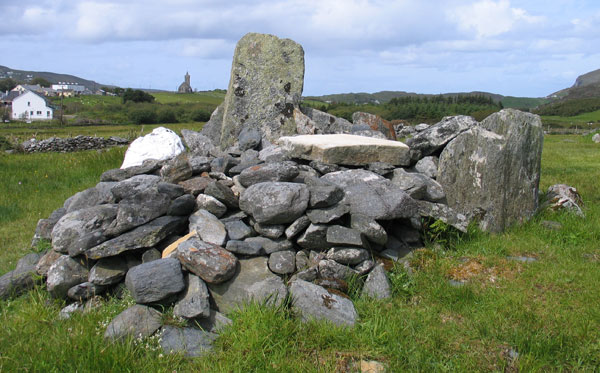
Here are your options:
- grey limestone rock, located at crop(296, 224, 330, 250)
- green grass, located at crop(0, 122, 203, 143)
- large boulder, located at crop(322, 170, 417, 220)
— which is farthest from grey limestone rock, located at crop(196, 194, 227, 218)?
green grass, located at crop(0, 122, 203, 143)

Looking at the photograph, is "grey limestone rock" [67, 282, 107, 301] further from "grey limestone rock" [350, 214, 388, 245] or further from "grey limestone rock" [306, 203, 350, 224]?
"grey limestone rock" [350, 214, 388, 245]

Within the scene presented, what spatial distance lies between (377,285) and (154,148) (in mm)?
5540

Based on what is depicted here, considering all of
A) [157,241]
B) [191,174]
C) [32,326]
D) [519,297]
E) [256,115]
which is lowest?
[32,326]

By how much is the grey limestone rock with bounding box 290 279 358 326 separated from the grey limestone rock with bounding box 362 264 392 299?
1.54 ft

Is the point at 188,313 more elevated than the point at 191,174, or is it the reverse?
the point at 191,174

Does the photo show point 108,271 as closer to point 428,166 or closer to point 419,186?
point 419,186

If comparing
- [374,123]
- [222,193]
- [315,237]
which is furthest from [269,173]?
[374,123]

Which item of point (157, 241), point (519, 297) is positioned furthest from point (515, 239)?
point (157, 241)

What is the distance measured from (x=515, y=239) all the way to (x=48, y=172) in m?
12.7

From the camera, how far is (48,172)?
1361cm

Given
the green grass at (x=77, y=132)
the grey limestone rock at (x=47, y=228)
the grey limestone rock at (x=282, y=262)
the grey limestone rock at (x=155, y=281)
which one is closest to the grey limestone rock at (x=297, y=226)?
the grey limestone rock at (x=282, y=262)

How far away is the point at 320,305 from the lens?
4961mm

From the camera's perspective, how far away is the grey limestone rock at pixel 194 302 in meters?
4.86

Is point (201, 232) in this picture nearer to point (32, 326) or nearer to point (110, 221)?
point (110, 221)
